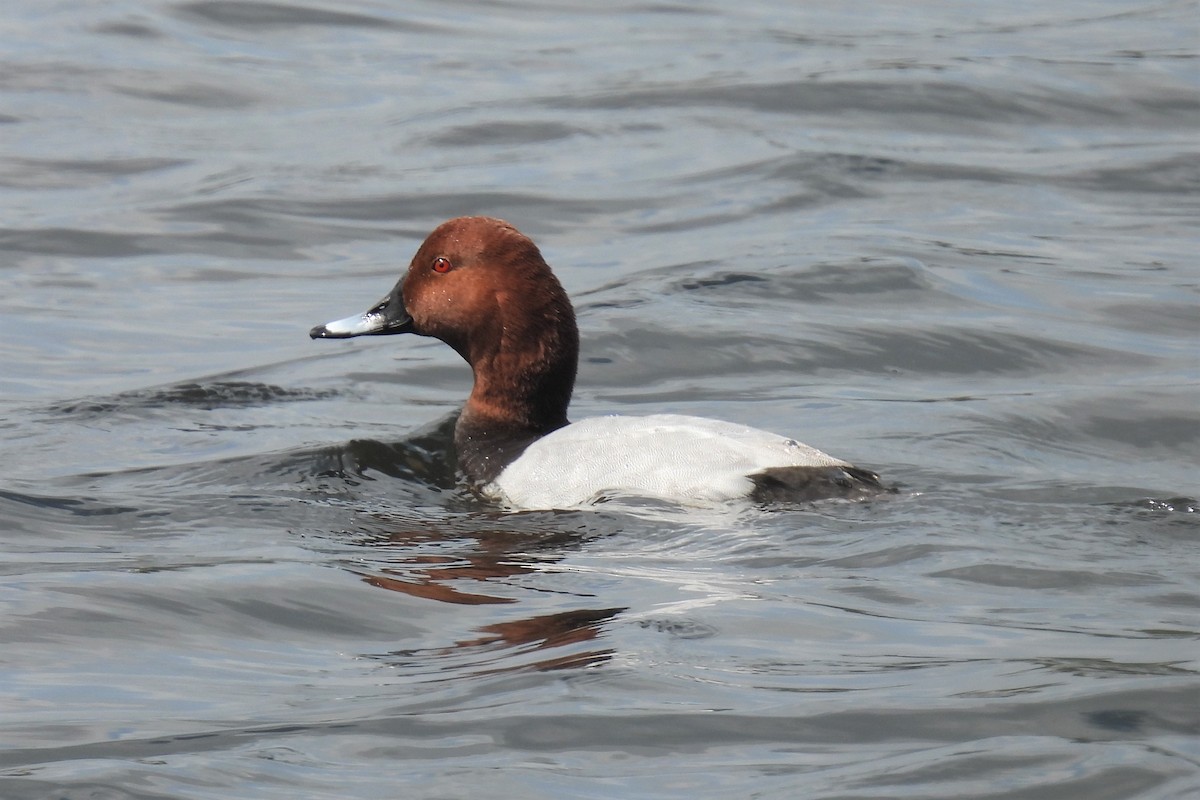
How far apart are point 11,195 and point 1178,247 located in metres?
6.85

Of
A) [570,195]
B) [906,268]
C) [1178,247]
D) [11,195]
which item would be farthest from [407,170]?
[1178,247]

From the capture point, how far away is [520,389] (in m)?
6.39

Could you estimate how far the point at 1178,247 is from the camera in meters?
9.77

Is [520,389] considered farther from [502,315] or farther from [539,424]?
[502,315]

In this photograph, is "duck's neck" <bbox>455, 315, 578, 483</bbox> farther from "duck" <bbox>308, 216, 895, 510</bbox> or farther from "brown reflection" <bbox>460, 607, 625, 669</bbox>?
"brown reflection" <bbox>460, 607, 625, 669</bbox>

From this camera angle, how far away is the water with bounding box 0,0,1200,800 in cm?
375

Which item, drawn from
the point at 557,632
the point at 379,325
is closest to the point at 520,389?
the point at 379,325

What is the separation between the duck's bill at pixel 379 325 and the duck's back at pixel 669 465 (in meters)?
1.18

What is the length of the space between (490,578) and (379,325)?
2.06 metres

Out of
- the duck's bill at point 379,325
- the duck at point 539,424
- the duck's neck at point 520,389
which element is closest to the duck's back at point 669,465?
the duck at point 539,424

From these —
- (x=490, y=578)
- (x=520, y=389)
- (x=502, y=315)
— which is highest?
(x=502, y=315)

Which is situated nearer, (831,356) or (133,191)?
(831,356)

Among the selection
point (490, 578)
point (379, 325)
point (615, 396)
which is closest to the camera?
point (490, 578)

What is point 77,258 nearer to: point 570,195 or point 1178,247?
point 570,195
